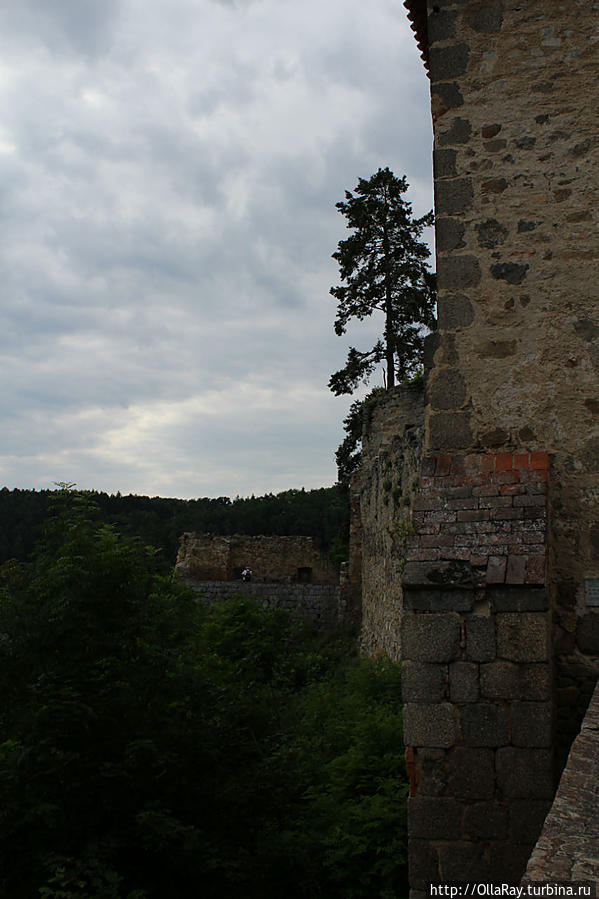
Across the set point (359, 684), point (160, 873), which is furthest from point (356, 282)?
point (160, 873)

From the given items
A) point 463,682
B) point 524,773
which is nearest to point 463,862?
point 524,773

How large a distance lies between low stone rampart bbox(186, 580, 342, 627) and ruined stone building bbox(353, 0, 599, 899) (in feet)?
49.0

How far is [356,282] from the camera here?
22172mm

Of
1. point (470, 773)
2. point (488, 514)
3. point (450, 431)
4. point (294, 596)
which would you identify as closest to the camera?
point (470, 773)

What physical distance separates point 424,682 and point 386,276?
19.3 metres

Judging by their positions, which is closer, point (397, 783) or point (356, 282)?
point (397, 783)

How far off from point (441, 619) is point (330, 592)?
56.5ft

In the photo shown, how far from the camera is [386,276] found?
72.0ft

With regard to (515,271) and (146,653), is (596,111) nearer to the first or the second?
(515,271)

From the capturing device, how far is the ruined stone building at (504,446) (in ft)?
12.6

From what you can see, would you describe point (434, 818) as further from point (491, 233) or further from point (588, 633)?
point (491, 233)

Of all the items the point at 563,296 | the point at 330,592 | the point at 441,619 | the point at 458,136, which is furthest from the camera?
the point at 330,592

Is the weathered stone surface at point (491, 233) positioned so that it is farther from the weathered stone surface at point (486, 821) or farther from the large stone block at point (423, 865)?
the large stone block at point (423, 865)

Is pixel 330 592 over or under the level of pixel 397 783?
over
